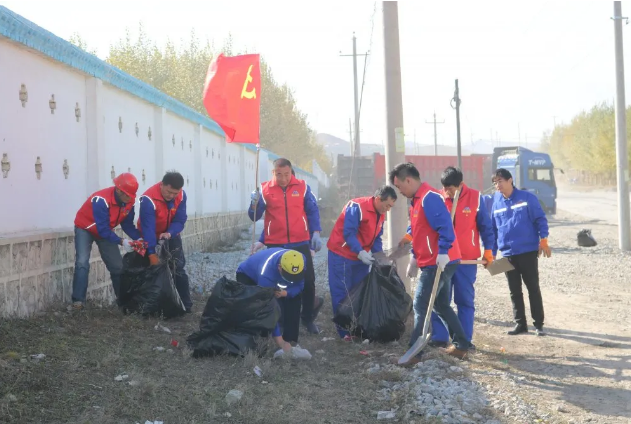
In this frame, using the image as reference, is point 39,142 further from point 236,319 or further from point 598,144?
point 598,144

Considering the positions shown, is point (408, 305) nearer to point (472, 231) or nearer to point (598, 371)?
point (472, 231)

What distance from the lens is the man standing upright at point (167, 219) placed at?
7527 mm

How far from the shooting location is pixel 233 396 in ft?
16.2

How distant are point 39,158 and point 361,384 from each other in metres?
4.09

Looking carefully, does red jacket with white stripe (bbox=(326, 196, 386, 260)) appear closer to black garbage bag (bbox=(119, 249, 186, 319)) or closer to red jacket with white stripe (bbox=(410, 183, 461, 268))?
red jacket with white stripe (bbox=(410, 183, 461, 268))

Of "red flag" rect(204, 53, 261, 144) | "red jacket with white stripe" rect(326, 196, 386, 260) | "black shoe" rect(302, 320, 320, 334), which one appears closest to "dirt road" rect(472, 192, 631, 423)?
"red jacket with white stripe" rect(326, 196, 386, 260)

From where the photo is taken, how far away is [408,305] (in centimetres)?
690

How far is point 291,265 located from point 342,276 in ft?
4.72

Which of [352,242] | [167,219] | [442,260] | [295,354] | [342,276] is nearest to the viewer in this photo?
[442,260]

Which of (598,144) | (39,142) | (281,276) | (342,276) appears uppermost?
(598,144)

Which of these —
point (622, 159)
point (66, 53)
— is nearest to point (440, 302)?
point (66, 53)

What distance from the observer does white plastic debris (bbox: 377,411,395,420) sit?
189 inches

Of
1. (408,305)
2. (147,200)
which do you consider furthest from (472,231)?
(147,200)

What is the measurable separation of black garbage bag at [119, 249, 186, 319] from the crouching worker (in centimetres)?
136
